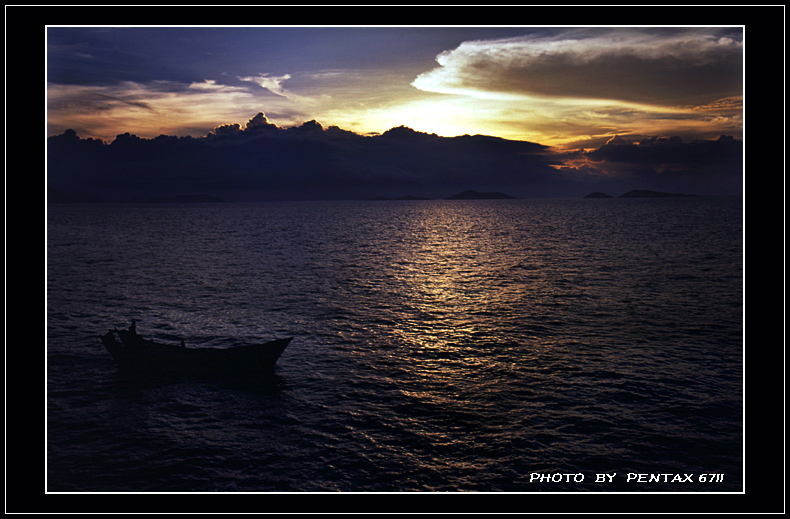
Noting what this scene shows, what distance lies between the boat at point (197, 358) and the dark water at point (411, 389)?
1.06m

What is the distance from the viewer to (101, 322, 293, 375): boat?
29.0 meters

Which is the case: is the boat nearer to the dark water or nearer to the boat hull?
the boat hull

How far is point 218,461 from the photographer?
2011cm

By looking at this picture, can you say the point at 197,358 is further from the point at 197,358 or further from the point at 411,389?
the point at 411,389

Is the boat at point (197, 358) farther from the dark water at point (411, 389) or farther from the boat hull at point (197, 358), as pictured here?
the dark water at point (411, 389)

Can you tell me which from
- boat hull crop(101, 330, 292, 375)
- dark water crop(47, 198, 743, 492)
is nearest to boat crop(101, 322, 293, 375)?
boat hull crop(101, 330, 292, 375)

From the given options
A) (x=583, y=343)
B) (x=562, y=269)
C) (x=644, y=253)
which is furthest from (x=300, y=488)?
(x=644, y=253)

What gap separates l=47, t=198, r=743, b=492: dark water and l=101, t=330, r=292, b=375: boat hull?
104 cm

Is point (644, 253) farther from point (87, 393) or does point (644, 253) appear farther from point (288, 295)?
point (87, 393)

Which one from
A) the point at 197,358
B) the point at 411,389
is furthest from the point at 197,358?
the point at 411,389

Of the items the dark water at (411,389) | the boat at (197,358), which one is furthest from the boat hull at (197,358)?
the dark water at (411,389)

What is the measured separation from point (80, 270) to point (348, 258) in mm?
42056

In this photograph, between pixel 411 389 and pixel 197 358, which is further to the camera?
pixel 197 358

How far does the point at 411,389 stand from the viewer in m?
27.3
